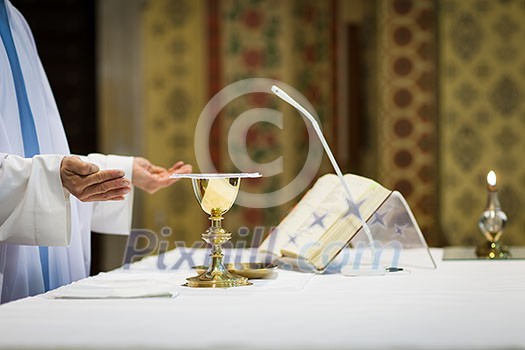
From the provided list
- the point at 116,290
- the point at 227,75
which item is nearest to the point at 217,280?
the point at 116,290

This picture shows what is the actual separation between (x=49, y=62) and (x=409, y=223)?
3.88 m

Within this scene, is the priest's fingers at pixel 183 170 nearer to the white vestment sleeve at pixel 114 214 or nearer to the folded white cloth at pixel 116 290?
the white vestment sleeve at pixel 114 214

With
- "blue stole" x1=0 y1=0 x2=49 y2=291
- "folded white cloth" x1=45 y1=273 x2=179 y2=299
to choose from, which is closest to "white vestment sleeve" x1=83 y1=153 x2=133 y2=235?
"blue stole" x1=0 y1=0 x2=49 y2=291

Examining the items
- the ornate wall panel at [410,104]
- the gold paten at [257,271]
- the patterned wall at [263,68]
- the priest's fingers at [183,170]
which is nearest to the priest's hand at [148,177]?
the priest's fingers at [183,170]

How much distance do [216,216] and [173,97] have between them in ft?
12.0

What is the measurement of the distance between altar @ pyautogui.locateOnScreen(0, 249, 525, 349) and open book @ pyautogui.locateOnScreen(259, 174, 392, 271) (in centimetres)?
17

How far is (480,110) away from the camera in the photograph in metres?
4.87

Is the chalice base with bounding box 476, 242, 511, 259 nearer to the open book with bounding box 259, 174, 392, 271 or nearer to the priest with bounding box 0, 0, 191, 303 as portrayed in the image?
the open book with bounding box 259, 174, 392, 271

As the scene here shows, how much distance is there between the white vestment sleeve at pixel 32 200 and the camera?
1.90 meters

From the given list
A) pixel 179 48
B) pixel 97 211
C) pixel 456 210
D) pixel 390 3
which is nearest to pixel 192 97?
pixel 179 48

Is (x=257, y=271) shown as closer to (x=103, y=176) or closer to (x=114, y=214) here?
(x=103, y=176)

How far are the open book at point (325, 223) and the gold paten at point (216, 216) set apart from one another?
308 millimetres

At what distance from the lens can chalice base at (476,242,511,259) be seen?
253cm

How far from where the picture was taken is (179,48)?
5.56 m
